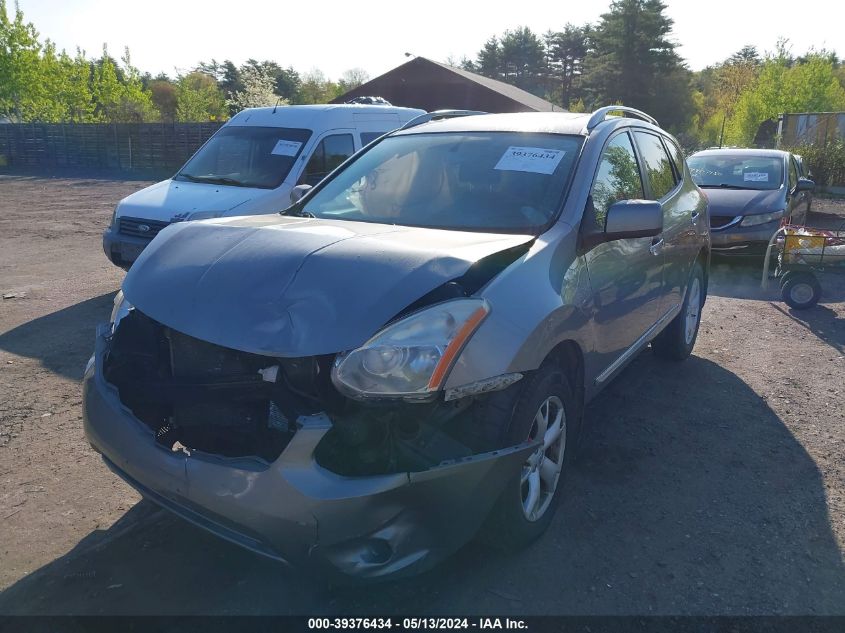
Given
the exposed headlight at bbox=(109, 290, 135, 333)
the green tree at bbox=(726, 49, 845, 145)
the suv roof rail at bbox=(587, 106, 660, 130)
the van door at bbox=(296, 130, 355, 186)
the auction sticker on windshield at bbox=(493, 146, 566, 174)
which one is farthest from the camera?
the green tree at bbox=(726, 49, 845, 145)

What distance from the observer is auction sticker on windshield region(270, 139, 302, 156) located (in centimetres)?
835

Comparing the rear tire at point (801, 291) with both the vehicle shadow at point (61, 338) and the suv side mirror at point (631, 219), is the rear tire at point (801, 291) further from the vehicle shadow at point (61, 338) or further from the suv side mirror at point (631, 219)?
the vehicle shadow at point (61, 338)

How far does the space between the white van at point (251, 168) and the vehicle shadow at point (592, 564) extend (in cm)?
459

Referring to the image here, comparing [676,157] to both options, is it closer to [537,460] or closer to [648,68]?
[537,460]

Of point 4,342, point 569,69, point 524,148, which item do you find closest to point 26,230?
point 4,342

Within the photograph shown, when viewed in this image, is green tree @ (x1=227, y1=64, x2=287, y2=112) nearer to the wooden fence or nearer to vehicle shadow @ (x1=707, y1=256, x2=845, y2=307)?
the wooden fence

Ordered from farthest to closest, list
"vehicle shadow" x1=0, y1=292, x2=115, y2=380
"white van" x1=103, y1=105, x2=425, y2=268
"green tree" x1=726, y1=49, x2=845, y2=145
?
"green tree" x1=726, y1=49, x2=845, y2=145 → "white van" x1=103, y1=105, x2=425, y2=268 → "vehicle shadow" x1=0, y1=292, x2=115, y2=380

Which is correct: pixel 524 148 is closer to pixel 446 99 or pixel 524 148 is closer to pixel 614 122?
pixel 614 122

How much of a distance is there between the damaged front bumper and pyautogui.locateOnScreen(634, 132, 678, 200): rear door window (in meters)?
2.83

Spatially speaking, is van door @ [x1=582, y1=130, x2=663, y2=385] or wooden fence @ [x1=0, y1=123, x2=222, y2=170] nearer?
van door @ [x1=582, y1=130, x2=663, y2=385]

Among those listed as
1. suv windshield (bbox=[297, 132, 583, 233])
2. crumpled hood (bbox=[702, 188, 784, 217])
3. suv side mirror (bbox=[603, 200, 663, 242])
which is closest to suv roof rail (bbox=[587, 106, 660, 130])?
suv windshield (bbox=[297, 132, 583, 233])

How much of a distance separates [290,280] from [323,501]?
0.87 metres

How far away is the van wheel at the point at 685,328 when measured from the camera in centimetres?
552

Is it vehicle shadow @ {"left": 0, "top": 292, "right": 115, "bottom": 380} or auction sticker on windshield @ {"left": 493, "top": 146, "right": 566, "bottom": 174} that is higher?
auction sticker on windshield @ {"left": 493, "top": 146, "right": 566, "bottom": 174}
